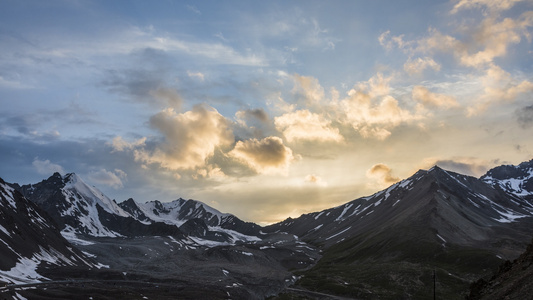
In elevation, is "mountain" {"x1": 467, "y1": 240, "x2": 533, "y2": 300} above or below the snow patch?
below

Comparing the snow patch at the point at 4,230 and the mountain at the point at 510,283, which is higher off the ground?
the snow patch at the point at 4,230

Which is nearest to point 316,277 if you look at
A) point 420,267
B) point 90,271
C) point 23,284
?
point 420,267

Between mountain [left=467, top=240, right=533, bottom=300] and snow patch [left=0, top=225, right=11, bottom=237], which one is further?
snow patch [left=0, top=225, right=11, bottom=237]

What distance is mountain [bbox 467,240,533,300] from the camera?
51406 millimetres

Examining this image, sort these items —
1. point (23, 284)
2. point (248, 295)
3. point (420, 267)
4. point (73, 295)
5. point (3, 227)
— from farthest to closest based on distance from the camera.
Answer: point (3, 227), point (420, 267), point (248, 295), point (23, 284), point (73, 295)

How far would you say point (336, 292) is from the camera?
547 ft

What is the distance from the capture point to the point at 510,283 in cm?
5559

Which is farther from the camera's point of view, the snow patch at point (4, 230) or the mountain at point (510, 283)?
the snow patch at point (4, 230)

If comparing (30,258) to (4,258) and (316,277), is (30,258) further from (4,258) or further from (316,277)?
(316,277)

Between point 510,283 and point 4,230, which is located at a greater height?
point 4,230

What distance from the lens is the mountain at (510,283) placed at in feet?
169

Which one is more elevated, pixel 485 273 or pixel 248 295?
pixel 485 273

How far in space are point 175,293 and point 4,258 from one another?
63.5 meters

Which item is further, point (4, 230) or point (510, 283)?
point (4, 230)
